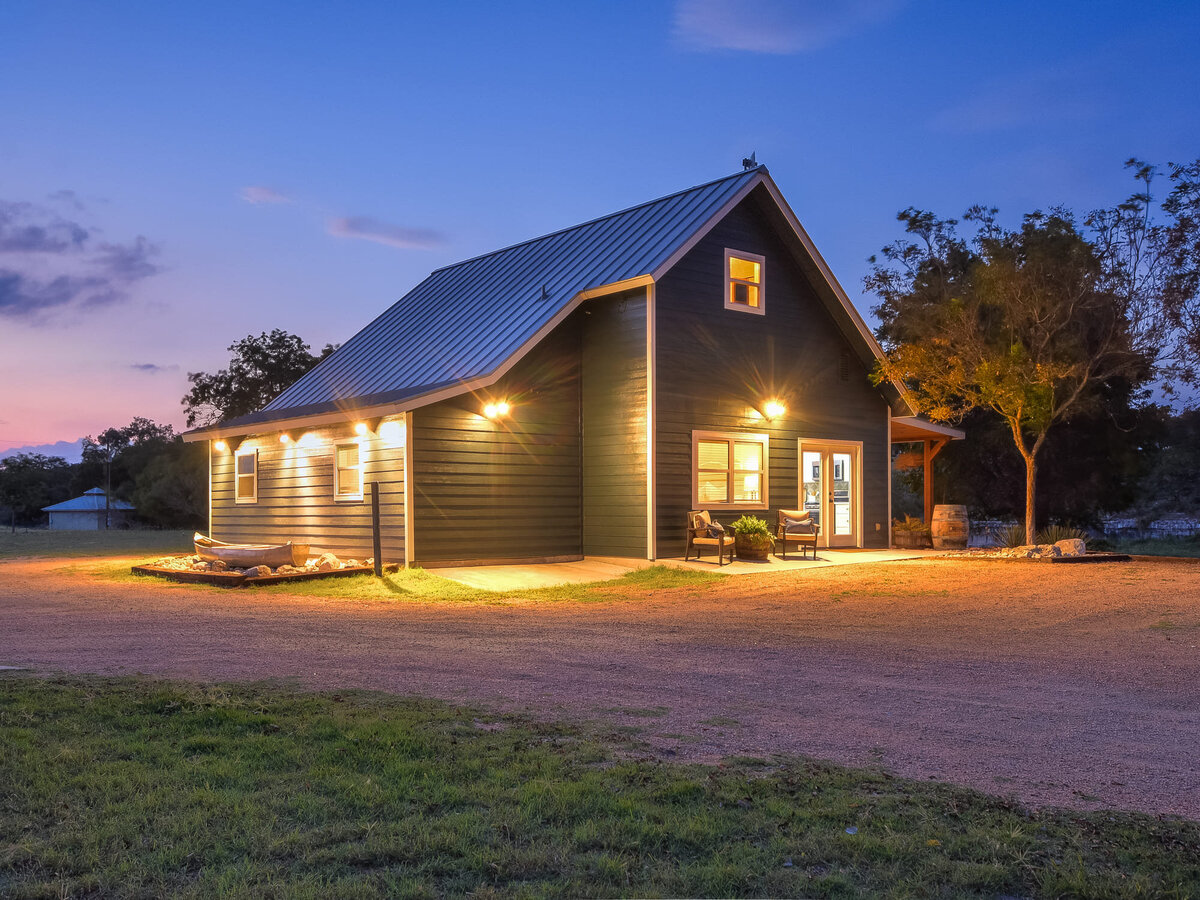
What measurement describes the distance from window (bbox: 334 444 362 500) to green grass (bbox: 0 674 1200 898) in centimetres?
1191

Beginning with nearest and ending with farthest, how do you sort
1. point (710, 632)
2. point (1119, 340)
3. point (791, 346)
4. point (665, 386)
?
1. point (710, 632)
2. point (665, 386)
3. point (791, 346)
4. point (1119, 340)

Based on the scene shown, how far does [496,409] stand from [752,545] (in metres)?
4.90

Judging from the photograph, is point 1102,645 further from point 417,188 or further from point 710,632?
point 417,188

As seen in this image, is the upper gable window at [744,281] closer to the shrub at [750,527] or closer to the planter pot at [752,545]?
the shrub at [750,527]

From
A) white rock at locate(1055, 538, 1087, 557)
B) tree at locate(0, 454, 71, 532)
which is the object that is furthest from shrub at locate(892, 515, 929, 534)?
tree at locate(0, 454, 71, 532)

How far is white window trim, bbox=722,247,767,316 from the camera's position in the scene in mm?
17531

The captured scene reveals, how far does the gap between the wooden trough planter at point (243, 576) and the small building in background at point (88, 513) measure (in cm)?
5087

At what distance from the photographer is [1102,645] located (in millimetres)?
9250

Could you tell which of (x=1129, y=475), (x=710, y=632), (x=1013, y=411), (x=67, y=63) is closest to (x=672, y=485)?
(x=710, y=632)

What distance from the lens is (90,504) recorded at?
213 ft

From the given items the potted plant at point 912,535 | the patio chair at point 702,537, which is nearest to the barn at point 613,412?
the patio chair at point 702,537

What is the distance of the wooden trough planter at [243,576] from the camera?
47.5 feet

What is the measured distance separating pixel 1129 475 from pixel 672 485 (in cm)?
1781

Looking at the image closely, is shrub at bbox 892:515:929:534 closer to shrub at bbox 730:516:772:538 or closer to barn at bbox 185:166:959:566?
barn at bbox 185:166:959:566
